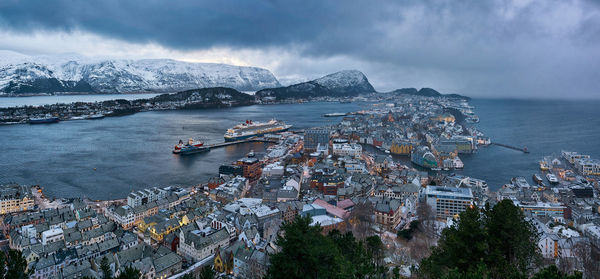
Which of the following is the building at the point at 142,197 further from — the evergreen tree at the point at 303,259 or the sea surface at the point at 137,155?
the evergreen tree at the point at 303,259

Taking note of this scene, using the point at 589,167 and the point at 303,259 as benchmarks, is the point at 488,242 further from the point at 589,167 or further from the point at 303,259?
the point at 589,167

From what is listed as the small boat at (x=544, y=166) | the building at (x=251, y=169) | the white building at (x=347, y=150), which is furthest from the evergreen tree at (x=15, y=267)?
the small boat at (x=544, y=166)

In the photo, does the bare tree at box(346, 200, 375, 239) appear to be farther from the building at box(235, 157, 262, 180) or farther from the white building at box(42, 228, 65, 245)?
the white building at box(42, 228, 65, 245)

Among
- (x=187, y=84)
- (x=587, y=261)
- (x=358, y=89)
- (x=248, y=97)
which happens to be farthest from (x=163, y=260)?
Result: (x=187, y=84)

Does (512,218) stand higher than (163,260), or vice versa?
(512,218)

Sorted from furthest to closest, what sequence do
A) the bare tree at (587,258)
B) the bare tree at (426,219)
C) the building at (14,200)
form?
the building at (14,200)
the bare tree at (426,219)
the bare tree at (587,258)

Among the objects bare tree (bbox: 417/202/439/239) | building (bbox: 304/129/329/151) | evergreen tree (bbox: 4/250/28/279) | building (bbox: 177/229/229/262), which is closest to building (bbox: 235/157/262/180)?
building (bbox: 304/129/329/151)

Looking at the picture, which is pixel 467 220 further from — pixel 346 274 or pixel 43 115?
pixel 43 115
